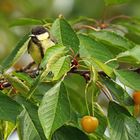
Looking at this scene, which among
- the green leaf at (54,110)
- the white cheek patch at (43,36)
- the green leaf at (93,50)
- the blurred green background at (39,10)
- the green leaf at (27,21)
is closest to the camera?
the green leaf at (54,110)

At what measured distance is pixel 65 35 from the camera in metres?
2.46

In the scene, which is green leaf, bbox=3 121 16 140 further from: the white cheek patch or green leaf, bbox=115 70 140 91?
the white cheek patch

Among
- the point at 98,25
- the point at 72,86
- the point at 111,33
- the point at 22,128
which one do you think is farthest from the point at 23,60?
the point at 22,128

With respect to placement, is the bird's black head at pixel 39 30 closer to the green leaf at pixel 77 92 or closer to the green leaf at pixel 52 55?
the green leaf at pixel 77 92

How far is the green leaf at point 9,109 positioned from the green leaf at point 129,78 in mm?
352

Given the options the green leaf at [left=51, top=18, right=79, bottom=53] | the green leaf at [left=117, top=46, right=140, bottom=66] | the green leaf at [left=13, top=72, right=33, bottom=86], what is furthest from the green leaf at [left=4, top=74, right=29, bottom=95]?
the green leaf at [left=117, top=46, right=140, bottom=66]

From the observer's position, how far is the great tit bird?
9.03 feet

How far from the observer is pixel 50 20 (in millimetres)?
2939

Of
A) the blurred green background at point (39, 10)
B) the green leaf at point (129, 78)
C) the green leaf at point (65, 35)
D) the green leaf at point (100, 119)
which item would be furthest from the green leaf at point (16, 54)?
the blurred green background at point (39, 10)

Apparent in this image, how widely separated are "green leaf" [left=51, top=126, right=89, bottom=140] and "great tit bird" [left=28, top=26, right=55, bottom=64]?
65 centimetres

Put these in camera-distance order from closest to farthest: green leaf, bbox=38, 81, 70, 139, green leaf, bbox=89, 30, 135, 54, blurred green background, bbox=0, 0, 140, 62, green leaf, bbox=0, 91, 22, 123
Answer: green leaf, bbox=38, 81, 70, 139 < green leaf, bbox=0, 91, 22, 123 < green leaf, bbox=89, 30, 135, 54 < blurred green background, bbox=0, 0, 140, 62

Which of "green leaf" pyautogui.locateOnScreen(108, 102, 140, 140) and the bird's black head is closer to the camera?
"green leaf" pyautogui.locateOnScreen(108, 102, 140, 140)

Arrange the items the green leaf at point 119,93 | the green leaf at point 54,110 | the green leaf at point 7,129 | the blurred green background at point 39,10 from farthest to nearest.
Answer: the blurred green background at point 39,10
the green leaf at point 7,129
the green leaf at point 119,93
the green leaf at point 54,110

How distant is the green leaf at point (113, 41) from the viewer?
2.58 meters
